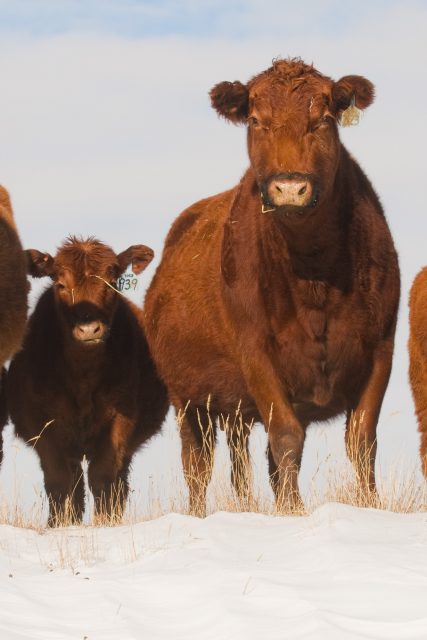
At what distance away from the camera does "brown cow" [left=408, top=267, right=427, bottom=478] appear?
11.1m

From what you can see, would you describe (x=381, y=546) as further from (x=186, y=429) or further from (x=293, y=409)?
(x=186, y=429)

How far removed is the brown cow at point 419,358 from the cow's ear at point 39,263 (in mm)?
3287

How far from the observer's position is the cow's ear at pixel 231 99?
30.0 feet

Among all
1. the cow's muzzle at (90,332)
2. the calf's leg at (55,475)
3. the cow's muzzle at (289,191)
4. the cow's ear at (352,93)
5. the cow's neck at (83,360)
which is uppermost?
the cow's ear at (352,93)

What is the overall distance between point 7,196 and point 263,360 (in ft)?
13.9

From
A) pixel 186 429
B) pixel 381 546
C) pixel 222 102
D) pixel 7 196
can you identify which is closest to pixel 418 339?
pixel 186 429

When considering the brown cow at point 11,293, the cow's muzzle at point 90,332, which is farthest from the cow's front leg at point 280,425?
the cow's muzzle at point 90,332

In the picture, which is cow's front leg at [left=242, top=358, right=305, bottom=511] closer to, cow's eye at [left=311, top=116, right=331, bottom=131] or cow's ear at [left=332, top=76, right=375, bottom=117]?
cow's eye at [left=311, top=116, right=331, bottom=131]

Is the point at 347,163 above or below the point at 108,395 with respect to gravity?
above

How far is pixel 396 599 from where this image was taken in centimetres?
555

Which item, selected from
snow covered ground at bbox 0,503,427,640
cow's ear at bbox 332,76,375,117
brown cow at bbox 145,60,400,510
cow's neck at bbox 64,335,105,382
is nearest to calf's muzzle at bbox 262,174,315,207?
brown cow at bbox 145,60,400,510

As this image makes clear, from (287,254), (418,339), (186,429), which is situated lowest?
(186,429)

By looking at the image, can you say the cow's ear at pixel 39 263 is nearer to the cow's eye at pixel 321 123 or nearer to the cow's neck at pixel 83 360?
the cow's neck at pixel 83 360

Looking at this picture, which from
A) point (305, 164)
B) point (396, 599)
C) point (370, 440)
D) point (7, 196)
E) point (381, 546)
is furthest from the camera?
point (7, 196)
